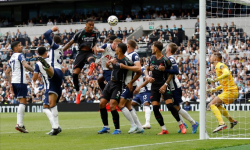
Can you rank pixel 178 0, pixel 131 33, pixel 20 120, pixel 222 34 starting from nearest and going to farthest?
pixel 20 120 → pixel 222 34 → pixel 131 33 → pixel 178 0

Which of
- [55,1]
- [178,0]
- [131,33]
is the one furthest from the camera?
[55,1]

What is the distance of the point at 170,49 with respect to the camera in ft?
38.6

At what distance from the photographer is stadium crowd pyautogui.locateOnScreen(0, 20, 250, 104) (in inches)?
927

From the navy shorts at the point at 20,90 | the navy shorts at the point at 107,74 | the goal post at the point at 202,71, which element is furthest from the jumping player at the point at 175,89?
the navy shorts at the point at 20,90

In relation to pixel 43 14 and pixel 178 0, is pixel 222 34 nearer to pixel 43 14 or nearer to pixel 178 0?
pixel 178 0

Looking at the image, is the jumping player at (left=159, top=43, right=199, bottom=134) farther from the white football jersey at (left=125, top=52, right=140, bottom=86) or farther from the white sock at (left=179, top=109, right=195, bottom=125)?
the white football jersey at (left=125, top=52, right=140, bottom=86)

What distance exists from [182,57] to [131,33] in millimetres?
8559

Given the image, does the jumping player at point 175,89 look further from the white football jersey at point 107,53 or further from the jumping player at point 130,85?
the white football jersey at point 107,53

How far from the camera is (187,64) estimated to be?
29000 millimetres

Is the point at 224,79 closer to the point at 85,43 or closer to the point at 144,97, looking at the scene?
the point at 144,97

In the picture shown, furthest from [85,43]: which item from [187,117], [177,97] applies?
[187,117]

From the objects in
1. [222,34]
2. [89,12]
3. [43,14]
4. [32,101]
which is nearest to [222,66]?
[222,34]

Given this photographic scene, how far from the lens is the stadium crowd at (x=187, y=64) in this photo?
23558 mm

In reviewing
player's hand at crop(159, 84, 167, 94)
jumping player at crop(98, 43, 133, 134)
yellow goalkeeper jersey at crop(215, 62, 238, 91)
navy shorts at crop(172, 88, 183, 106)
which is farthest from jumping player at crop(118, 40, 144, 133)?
yellow goalkeeper jersey at crop(215, 62, 238, 91)
